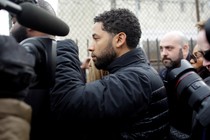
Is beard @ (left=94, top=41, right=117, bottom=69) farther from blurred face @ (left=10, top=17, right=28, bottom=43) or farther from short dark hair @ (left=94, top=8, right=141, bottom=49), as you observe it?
blurred face @ (left=10, top=17, right=28, bottom=43)

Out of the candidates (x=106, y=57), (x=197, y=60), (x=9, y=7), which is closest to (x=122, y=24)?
(x=106, y=57)

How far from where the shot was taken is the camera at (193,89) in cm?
138

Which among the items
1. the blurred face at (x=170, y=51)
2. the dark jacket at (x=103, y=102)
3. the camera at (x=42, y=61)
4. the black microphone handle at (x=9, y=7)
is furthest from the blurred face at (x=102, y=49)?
the blurred face at (x=170, y=51)

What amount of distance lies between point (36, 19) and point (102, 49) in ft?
3.20

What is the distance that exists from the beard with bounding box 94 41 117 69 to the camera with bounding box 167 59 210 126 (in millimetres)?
297

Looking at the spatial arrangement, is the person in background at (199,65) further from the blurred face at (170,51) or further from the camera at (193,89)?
the camera at (193,89)

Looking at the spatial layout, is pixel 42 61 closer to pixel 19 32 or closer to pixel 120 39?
pixel 19 32

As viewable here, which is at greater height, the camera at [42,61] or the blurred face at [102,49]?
the camera at [42,61]

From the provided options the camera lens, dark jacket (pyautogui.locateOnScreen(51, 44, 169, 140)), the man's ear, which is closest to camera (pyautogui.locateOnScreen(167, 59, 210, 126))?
the camera lens

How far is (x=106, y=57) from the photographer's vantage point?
5.56 ft

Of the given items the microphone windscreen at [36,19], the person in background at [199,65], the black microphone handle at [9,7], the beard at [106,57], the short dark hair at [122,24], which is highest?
the black microphone handle at [9,7]

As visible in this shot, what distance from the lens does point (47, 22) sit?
30.0 inches

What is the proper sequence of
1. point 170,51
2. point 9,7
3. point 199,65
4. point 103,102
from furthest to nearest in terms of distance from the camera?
point 170,51
point 199,65
point 103,102
point 9,7

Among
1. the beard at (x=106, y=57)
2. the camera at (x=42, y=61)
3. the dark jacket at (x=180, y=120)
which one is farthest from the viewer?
the dark jacket at (x=180, y=120)
